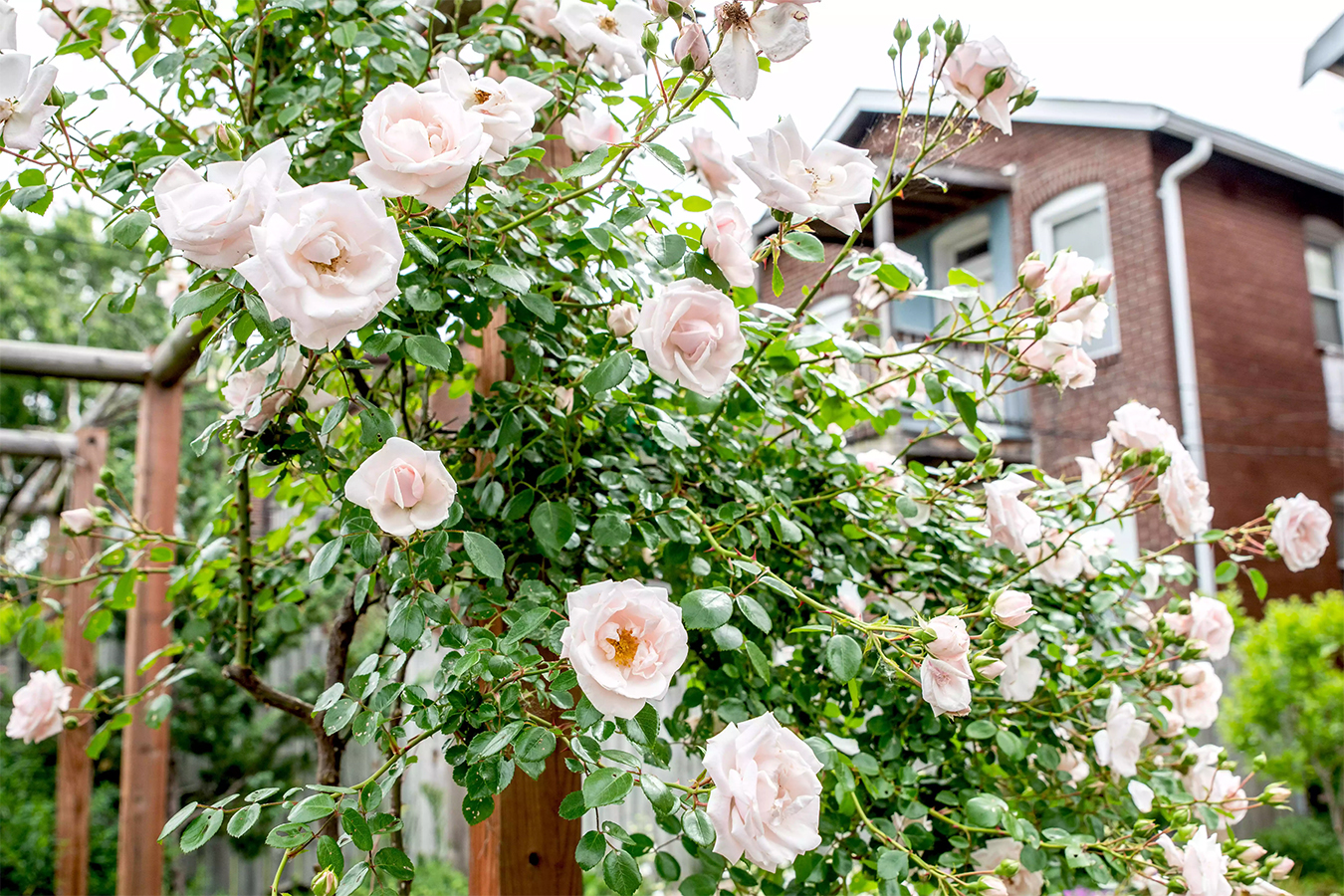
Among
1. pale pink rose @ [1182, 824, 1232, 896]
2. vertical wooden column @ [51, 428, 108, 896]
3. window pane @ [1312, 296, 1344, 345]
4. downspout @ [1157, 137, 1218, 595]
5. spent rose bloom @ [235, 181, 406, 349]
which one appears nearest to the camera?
spent rose bloom @ [235, 181, 406, 349]

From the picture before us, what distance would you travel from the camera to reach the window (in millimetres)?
5520

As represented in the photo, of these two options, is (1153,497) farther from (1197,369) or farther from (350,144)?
(1197,369)

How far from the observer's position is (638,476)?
813 mm

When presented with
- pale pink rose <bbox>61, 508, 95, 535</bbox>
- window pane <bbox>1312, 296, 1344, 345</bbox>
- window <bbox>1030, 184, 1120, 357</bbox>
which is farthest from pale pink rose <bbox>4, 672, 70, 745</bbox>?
window pane <bbox>1312, 296, 1344, 345</bbox>

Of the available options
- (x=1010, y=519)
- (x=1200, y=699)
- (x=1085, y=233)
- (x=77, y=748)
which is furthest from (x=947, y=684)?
(x=1085, y=233)

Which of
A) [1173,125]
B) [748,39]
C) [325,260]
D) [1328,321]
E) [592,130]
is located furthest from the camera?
[1328,321]

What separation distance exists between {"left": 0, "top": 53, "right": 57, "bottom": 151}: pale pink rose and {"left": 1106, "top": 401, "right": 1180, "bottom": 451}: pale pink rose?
951mm

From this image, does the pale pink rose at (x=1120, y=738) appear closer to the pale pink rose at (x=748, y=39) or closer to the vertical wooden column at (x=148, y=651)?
the pale pink rose at (x=748, y=39)

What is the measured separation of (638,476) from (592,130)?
0.32 meters

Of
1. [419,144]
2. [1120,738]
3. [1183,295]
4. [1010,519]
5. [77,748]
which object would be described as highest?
[1183,295]

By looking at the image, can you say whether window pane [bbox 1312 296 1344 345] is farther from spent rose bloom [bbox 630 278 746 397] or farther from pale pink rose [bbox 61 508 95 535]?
pale pink rose [bbox 61 508 95 535]

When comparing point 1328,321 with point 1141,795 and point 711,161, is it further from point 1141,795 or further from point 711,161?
point 711,161

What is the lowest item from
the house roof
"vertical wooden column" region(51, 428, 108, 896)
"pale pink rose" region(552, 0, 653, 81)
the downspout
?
"vertical wooden column" region(51, 428, 108, 896)

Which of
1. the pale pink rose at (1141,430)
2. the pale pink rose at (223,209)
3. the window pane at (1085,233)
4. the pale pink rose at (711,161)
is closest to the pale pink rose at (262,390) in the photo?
the pale pink rose at (223,209)
